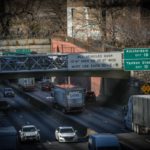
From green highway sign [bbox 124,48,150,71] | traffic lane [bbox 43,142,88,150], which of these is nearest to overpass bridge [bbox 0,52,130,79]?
green highway sign [bbox 124,48,150,71]

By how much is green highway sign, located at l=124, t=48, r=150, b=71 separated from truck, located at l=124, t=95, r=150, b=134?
1.78 meters

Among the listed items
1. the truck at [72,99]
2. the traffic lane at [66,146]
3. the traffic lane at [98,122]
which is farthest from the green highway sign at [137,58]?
the truck at [72,99]

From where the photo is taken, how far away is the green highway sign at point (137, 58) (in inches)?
1180

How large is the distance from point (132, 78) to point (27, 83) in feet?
92.2

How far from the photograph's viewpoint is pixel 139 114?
30.1 meters

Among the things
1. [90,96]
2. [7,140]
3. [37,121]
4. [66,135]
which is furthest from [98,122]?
[7,140]

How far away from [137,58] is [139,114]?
3252 mm

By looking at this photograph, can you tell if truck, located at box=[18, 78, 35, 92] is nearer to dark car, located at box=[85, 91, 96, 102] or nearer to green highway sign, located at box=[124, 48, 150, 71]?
dark car, located at box=[85, 91, 96, 102]

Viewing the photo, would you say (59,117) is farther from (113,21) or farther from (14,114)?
(113,21)

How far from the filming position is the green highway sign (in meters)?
30.0

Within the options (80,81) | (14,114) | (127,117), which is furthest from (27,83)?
(127,117)

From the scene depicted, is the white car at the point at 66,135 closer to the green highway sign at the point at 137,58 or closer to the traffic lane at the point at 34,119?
the traffic lane at the point at 34,119

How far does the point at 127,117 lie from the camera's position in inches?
1356

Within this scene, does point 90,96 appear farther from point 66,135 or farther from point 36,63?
point 66,135
